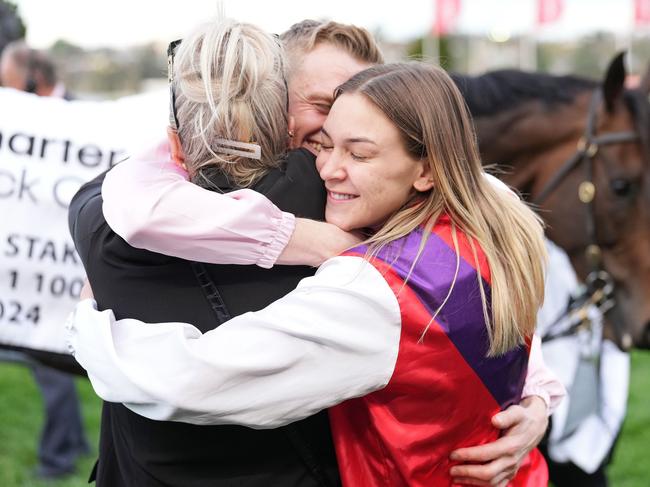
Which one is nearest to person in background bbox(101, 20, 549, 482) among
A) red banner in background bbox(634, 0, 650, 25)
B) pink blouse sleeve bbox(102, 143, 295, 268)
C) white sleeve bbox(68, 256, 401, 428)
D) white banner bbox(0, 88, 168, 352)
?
pink blouse sleeve bbox(102, 143, 295, 268)

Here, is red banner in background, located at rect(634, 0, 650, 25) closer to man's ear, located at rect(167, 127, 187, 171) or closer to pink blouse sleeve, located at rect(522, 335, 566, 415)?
pink blouse sleeve, located at rect(522, 335, 566, 415)

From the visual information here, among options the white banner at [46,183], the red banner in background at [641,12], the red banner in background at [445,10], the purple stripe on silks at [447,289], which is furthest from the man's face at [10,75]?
the red banner in background at [641,12]

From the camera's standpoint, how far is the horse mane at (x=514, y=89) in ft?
11.3

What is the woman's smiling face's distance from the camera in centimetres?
149

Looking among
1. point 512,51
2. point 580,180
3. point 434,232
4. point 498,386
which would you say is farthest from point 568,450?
point 512,51

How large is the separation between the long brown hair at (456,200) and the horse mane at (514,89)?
187 cm

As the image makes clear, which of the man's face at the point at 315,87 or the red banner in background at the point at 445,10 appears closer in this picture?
the man's face at the point at 315,87

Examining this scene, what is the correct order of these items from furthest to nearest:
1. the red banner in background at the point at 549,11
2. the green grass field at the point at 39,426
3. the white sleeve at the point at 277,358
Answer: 1. the red banner in background at the point at 549,11
2. the green grass field at the point at 39,426
3. the white sleeve at the point at 277,358

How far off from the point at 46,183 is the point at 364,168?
5.39ft

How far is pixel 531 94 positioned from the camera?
11.5ft

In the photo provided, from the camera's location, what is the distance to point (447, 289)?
54.5 inches

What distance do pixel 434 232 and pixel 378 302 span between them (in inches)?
8.1

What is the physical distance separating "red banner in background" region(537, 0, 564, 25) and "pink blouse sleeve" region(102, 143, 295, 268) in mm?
15886

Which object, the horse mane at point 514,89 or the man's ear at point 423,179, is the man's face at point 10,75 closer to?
the horse mane at point 514,89
